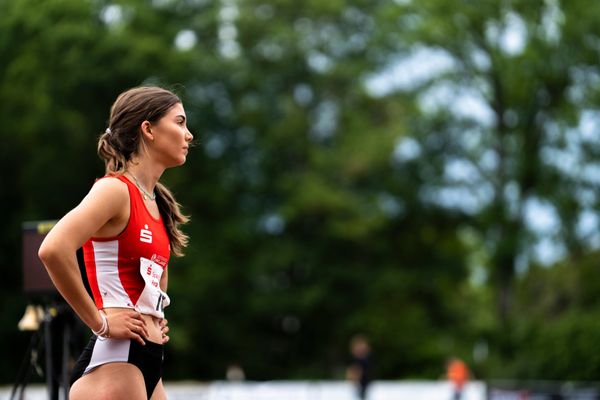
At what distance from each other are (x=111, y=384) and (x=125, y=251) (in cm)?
46

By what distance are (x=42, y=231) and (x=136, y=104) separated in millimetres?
4472

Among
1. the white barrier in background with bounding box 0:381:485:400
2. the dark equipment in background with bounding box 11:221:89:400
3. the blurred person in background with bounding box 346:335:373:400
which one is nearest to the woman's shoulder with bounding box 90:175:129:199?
the dark equipment in background with bounding box 11:221:89:400

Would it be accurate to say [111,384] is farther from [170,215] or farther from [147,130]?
[147,130]

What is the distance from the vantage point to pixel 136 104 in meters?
4.27

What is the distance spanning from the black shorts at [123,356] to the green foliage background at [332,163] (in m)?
34.6

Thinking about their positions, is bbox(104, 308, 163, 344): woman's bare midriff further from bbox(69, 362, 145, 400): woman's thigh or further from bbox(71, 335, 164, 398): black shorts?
bbox(69, 362, 145, 400): woman's thigh

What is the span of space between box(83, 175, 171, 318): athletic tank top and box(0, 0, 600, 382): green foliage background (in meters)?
34.7

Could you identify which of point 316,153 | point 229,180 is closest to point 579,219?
point 316,153

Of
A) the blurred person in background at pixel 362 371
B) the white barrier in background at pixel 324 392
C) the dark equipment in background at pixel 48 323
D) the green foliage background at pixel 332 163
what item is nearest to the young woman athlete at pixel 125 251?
the dark equipment in background at pixel 48 323

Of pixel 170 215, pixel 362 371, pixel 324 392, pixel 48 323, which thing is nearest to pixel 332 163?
pixel 324 392

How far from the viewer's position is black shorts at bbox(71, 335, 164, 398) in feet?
13.3

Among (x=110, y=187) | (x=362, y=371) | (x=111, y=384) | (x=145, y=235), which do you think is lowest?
(x=362, y=371)

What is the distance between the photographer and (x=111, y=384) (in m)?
4.05

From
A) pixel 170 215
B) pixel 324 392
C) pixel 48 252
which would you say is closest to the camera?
pixel 48 252
